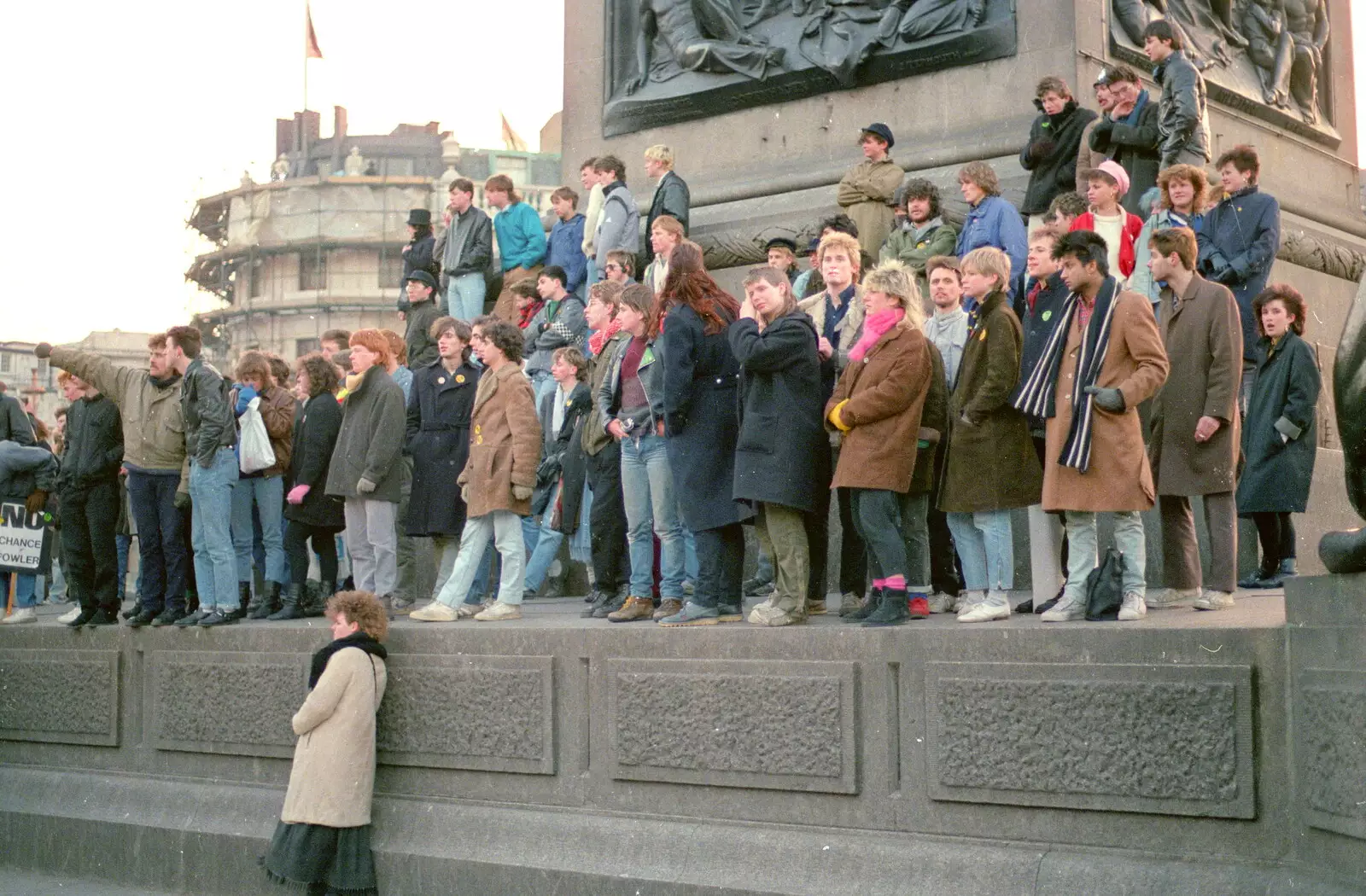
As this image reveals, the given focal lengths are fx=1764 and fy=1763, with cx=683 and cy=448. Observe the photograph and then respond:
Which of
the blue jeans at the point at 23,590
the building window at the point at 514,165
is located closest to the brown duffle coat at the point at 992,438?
the blue jeans at the point at 23,590

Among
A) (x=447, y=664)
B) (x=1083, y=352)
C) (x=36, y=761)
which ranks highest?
(x=1083, y=352)

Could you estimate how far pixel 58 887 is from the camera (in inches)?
393

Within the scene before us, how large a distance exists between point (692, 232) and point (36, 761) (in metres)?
5.83

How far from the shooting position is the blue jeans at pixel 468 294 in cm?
1410

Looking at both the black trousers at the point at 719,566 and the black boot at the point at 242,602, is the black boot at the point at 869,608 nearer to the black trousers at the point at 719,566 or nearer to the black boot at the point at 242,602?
the black trousers at the point at 719,566

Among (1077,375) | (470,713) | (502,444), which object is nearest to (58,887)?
(470,713)

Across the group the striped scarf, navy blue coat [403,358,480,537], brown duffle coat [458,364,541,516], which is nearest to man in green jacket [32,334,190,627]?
navy blue coat [403,358,480,537]

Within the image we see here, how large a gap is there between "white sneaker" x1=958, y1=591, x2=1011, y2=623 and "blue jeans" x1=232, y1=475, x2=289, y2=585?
492cm

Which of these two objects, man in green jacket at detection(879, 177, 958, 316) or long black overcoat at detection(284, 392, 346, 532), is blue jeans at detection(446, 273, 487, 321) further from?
man in green jacket at detection(879, 177, 958, 316)

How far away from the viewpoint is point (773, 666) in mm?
7586

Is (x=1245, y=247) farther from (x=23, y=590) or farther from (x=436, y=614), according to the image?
(x=23, y=590)

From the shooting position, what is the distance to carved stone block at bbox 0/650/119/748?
1073 centimetres

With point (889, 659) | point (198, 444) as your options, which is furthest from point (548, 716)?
point (198, 444)

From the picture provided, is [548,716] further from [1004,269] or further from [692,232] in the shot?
[692,232]
